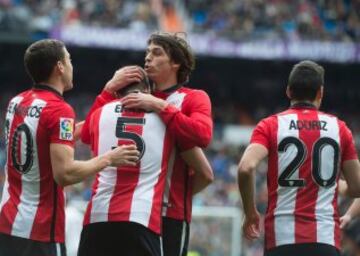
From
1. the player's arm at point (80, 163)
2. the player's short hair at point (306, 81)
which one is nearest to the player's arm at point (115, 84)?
the player's arm at point (80, 163)

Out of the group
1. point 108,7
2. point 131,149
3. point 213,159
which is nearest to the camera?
point 131,149

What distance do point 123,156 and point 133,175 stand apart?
6.1 inches

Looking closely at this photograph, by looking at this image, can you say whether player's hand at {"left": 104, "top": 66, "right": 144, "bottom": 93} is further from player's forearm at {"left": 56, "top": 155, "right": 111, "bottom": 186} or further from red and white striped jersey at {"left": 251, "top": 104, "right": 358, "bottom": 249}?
red and white striped jersey at {"left": 251, "top": 104, "right": 358, "bottom": 249}

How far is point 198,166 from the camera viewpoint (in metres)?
5.11

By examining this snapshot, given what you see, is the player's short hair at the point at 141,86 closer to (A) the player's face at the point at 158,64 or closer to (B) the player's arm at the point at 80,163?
(A) the player's face at the point at 158,64

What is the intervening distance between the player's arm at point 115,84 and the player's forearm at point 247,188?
0.76m

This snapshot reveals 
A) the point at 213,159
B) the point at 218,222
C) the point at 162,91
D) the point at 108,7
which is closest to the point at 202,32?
the point at 108,7

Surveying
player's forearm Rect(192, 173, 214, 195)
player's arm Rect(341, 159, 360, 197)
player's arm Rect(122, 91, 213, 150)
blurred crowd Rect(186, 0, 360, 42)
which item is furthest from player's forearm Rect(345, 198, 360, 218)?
blurred crowd Rect(186, 0, 360, 42)

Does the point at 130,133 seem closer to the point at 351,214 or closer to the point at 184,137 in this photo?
the point at 184,137

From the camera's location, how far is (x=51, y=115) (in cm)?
489

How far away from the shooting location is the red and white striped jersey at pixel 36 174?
4.90 metres

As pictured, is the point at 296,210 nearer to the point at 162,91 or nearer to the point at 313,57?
the point at 162,91

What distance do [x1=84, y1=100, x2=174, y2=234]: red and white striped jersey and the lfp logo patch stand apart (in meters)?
0.18

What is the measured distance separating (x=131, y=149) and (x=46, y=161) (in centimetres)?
→ 46
